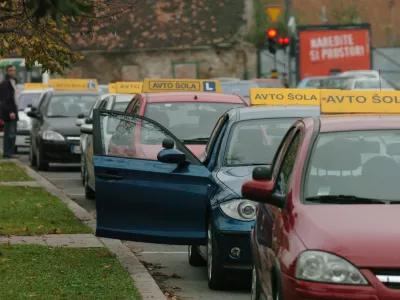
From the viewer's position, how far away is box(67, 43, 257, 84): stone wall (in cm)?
6544

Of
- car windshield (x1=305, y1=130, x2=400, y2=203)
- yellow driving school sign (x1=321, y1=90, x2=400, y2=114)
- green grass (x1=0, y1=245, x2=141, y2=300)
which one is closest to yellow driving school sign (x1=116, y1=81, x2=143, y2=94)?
yellow driving school sign (x1=321, y1=90, x2=400, y2=114)

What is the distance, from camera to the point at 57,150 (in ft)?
83.3

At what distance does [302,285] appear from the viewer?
6906mm

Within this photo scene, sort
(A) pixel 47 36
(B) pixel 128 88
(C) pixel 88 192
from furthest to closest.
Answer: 1. (B) pixel 128 88
2. (C) pixel 88 192
3. (A) pixel 47 36

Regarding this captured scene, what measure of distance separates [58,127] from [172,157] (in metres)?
14.4

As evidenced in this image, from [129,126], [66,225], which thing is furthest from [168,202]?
[66,225]

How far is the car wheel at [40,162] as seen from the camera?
25625 mm

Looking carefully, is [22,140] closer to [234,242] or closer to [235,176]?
[235,176]

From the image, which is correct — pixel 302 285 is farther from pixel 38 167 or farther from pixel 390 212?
pixel 38 167

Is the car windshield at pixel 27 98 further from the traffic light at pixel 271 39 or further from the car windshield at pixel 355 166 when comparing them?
the car windshield at pixel 355 166

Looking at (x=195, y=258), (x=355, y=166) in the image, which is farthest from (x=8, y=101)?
(x=355, y=166)

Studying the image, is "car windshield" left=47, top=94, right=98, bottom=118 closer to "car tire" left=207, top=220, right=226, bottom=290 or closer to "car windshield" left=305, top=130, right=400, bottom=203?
"car tire" left=207, top=220, right=226, bottom=290

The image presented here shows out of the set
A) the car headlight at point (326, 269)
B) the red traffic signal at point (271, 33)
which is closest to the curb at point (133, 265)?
the car headlight at point (326, 269)

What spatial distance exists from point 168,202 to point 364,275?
15.7ft
